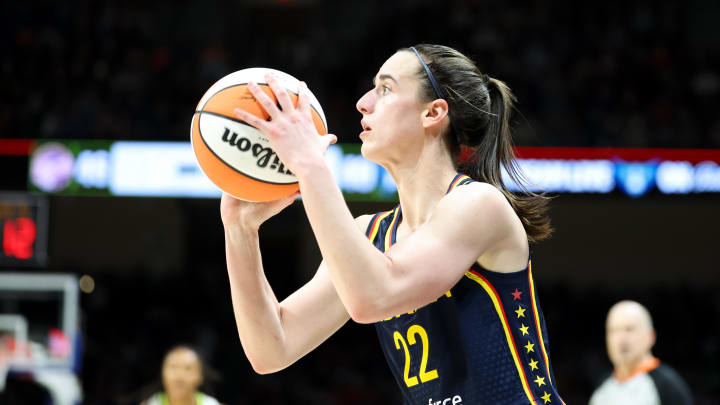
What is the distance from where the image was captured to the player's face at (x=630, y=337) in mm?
5793

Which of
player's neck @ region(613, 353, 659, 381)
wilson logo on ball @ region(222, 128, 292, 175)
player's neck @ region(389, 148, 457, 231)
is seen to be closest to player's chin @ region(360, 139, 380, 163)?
player's neck @ region(389, 148, 457, 231)

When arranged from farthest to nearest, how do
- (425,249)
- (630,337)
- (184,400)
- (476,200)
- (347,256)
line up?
(184,400) → (630,337) → (476,200) → (425,249) → (347,256)

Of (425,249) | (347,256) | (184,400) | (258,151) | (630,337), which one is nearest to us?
(347,256)

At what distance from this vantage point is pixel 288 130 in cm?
213

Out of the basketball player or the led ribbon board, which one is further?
the led ribbon board

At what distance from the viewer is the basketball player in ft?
6.73

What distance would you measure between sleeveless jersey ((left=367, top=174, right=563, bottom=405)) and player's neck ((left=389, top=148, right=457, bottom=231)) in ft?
0.83

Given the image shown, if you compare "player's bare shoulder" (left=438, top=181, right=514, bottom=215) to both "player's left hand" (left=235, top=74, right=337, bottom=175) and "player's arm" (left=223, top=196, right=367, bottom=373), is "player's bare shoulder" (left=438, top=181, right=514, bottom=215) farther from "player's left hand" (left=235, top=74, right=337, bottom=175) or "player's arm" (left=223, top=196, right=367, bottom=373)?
"player's arm" (left=223, top=196, right=367, bottom=373)

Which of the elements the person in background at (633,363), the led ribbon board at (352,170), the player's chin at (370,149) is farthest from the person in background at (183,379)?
the player's chin at (370,149)

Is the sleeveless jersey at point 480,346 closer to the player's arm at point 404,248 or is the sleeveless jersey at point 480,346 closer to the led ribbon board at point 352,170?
the player's arm at point 404,248

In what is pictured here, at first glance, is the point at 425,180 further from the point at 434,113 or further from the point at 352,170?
the point at 352,170

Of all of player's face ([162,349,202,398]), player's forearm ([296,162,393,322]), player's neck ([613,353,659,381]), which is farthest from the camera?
player's face ([162,349,202,398])

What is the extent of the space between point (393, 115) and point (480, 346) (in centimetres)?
64

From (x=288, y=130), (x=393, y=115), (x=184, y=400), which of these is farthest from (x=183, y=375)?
(x=288, y=130)
